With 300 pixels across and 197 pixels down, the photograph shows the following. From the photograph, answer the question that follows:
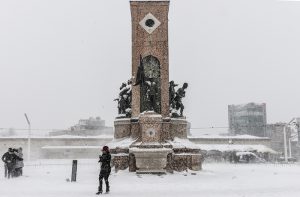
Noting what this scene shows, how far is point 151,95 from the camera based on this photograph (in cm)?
2628

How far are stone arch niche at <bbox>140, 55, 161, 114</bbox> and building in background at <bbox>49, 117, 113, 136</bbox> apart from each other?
206 ft

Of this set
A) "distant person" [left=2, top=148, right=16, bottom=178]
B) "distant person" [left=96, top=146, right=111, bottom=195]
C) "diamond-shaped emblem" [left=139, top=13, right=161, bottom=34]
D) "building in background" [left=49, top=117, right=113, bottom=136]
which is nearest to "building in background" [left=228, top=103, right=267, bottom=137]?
"building in background" [left=49, top=117, right=113, bottom=136]

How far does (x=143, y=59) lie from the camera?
27656mm

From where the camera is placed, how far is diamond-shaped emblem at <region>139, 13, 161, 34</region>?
27812 millimetres

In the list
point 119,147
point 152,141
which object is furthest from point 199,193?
point 119,147

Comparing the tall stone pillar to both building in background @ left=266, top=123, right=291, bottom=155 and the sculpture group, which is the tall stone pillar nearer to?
the sculpture group

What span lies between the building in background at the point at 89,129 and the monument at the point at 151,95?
204ft

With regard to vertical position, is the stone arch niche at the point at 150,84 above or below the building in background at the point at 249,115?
below

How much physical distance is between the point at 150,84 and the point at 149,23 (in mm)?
3793

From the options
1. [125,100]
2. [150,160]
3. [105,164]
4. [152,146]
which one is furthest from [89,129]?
[105,164]

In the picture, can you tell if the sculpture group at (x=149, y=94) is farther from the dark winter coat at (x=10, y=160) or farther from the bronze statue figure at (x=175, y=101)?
the dark winter coat at (x=10, y=160)

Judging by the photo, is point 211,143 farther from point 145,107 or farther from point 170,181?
point 170,181

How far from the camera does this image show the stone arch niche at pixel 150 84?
26969 mm

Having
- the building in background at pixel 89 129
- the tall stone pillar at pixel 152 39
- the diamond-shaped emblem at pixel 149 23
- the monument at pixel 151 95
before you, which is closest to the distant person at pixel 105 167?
the monument at pixel 151 95
